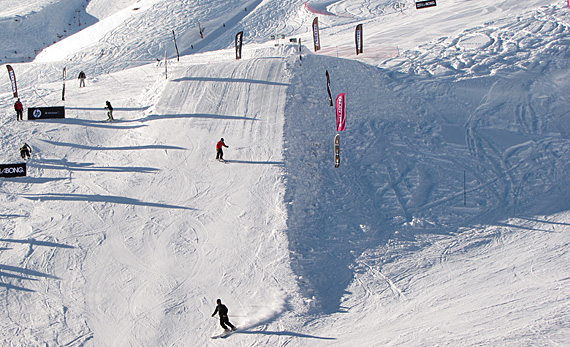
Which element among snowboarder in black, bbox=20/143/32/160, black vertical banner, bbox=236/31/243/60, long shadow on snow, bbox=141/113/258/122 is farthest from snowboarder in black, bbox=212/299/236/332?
black vertical banner, bbox=236/31/243/60

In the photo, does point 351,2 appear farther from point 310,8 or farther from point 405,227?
point 405,227

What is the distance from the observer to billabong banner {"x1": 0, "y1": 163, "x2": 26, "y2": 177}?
17.3 meters

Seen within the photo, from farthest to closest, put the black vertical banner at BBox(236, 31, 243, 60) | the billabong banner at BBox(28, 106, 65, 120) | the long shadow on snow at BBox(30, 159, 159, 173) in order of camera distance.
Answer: the black vertical banner at BBox(236, 31, 243, 60)
the billabong banner at BBox(28, 106, 65, 120)
the long shadow on snow at BBox(30, 159, 159, 173)

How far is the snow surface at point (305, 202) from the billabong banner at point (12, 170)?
2.53ft

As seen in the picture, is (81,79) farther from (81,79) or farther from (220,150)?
(220,150)

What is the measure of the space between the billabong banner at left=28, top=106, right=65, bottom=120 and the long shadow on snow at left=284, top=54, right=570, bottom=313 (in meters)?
10.1

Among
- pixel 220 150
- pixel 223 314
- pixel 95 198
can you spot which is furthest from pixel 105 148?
pixel 223 314

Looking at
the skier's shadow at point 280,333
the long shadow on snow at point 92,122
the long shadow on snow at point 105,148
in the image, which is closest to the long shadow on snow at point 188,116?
the long shadow on snow at point 92,122

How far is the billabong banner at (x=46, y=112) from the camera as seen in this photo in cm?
2216

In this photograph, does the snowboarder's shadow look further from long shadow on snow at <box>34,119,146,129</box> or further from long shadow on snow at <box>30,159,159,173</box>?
long shadow on snow at <box>34,119,146,129</box>

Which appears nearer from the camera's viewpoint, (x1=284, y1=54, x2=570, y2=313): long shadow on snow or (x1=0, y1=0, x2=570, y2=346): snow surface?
(x1=0, y1=0, x2=570, y2=346): snow surface

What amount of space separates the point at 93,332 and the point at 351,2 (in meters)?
39.3

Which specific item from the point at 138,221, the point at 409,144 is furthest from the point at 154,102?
the point at 409,144

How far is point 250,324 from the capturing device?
12094 millimetres
